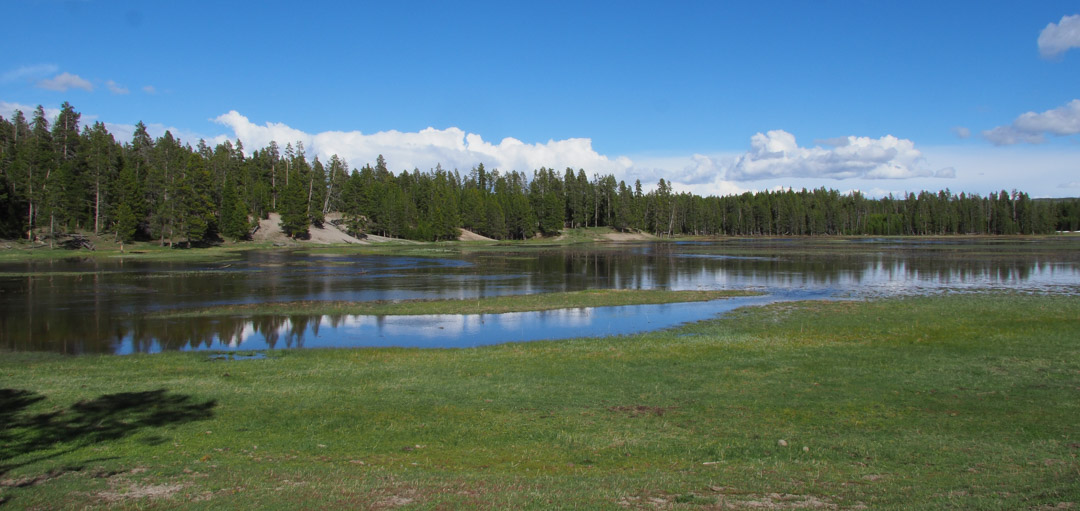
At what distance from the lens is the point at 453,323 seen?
104 ft

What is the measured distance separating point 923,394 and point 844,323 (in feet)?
46.3

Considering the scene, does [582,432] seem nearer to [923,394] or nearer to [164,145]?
[923,394]

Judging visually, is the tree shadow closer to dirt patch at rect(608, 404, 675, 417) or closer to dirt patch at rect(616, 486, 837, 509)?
dirt patch at rect(608, 404, 675, 417)

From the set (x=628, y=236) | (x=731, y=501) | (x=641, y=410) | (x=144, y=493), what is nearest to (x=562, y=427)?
(x=641, y=410)

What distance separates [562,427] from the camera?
506 inches

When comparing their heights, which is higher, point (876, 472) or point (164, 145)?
point (164, 145)

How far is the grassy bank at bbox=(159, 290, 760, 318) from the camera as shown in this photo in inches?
1388

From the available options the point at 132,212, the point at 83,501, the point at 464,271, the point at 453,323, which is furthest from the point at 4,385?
the point at 132,212

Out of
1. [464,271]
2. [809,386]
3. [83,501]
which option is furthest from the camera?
[464,271]

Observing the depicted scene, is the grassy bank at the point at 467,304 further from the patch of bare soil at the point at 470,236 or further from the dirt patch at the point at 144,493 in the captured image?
the patch of bare soil at the point at 470,236

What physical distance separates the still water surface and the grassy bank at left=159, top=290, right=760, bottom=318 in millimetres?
1640

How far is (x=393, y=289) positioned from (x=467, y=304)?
1153 centimetres

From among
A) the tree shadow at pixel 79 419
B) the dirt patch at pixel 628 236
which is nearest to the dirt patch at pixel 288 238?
the dirt patch at pixel 628 236

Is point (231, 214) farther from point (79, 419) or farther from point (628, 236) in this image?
point (79, 419)
